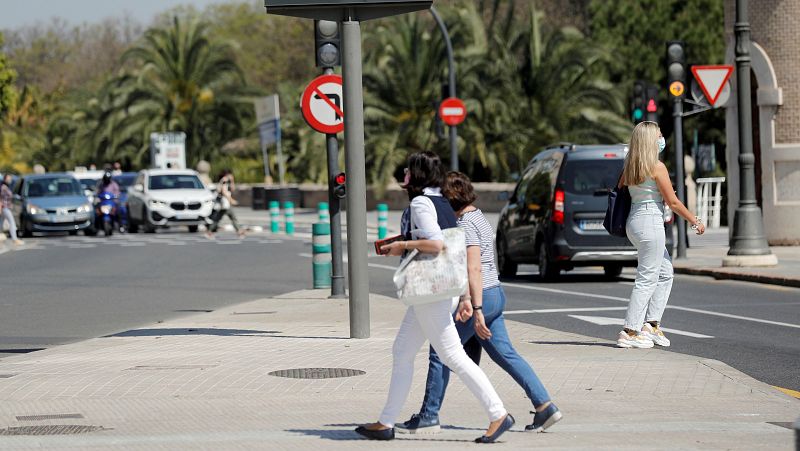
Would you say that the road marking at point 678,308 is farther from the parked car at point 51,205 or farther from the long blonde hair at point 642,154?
the parked car at point 51,205

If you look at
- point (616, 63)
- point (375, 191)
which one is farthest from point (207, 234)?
point (616, 63)

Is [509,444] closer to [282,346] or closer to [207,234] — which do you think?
[282,346]

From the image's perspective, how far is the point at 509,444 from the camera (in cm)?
770

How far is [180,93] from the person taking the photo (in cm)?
6200

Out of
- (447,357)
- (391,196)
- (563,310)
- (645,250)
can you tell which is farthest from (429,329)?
(391,196)

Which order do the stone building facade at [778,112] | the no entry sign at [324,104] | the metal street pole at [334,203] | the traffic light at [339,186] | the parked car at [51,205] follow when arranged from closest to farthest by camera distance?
the no entry sign at [324,104], the traffic light at [339,186], the metal street pole at [334,203], the stone building facade at [778,112], the parked car at [51,205]

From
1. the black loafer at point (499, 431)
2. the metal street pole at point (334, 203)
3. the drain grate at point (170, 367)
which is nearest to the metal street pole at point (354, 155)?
the drain grate at point (170, 367)

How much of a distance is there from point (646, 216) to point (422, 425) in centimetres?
435

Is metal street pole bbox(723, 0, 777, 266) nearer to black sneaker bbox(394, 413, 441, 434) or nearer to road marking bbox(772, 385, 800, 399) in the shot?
road marking bbox(772, 385, 800, 399)

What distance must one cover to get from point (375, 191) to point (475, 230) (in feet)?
133

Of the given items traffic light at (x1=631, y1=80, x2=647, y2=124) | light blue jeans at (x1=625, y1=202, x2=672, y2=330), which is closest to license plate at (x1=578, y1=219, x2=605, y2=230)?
traffic light at (x1=631, y1=80, x2=647, y2=124)

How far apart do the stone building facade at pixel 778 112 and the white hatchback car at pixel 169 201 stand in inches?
664

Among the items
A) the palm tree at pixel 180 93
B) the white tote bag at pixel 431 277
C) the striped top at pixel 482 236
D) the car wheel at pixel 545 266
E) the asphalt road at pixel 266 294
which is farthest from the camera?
the palm tree at pixel 180 93

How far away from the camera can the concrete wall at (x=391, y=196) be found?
46.0m
